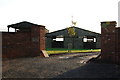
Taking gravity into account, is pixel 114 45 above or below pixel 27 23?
below

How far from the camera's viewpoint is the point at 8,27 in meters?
27.7

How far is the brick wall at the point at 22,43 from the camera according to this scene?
1392cm

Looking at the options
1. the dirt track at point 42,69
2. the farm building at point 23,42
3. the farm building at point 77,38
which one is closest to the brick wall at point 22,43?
the farm building at point 23,42

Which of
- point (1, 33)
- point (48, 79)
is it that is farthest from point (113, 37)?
point (1, 33)

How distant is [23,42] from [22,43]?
0.45 feet

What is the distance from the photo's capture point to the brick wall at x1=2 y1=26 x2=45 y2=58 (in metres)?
13.9

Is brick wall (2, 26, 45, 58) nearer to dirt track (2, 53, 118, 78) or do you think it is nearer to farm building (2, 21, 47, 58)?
farm building (2, 21, 47, 58)

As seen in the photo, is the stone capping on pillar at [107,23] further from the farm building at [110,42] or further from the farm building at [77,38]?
the farm building at [77,38]

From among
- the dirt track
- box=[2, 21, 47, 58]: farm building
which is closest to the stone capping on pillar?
the dirt track

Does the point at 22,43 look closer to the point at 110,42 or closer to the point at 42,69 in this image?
the point at 42,69

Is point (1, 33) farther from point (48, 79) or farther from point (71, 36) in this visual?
point (71, 36)

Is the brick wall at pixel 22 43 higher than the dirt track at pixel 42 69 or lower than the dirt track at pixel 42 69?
higher

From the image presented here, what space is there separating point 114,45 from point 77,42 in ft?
70.9

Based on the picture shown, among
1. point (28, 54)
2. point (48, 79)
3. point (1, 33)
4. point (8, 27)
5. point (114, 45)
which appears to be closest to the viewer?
point (48, 79)
